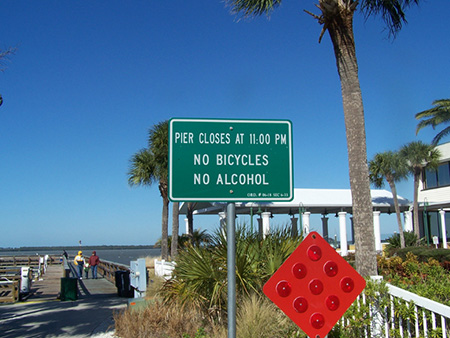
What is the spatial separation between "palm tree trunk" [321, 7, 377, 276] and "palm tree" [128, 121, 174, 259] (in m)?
18.0

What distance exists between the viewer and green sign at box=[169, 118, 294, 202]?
3656 mm

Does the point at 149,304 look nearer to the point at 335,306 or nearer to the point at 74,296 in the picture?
the point at 335,306

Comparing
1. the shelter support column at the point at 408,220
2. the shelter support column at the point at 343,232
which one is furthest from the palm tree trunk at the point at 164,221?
the shelter support column at the point at 408,220

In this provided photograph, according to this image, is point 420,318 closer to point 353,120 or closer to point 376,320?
point 376,320

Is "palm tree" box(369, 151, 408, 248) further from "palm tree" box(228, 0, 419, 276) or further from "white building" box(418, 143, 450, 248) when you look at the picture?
"palm tree" box(228, 0, 419, 276)

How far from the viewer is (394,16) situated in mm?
11695

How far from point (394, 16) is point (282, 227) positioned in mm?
6091

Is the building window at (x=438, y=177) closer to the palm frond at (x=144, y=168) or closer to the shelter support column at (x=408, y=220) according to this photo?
the shelter support column at (x=408, y=220)

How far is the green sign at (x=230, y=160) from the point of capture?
12.0 feet

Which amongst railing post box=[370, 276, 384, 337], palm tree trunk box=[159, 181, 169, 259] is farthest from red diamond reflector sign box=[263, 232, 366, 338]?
palm tree trunk box=[159, 181, 169, 259]

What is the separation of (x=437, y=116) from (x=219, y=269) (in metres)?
27.7

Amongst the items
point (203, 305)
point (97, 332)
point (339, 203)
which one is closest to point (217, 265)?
point (203, 305)

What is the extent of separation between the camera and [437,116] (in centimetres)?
3173

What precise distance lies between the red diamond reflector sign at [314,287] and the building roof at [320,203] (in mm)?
22092
